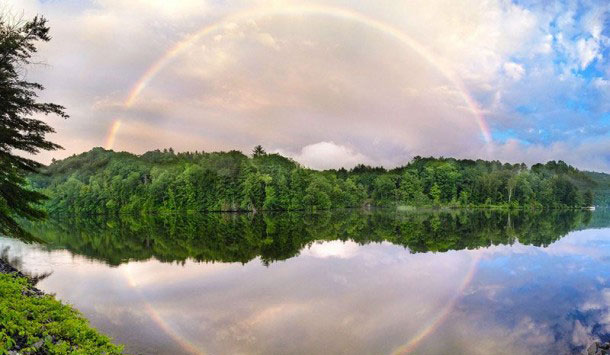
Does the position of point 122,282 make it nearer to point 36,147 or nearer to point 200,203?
point 36,147

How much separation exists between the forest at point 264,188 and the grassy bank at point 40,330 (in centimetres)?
11700

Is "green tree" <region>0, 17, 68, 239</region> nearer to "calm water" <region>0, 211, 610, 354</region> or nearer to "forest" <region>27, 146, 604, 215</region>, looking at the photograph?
"calm water" <region>0, 211, 610, 354</region>

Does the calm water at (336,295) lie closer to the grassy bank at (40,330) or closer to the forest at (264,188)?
the grassy bank at (40,330)

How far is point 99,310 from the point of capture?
864 inches

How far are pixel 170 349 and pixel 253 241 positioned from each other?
118 feet

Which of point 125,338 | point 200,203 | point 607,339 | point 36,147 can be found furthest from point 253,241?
point 200,203

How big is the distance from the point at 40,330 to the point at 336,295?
1655 centimetres

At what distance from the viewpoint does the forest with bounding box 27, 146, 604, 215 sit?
140m

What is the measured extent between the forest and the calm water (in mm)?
91930

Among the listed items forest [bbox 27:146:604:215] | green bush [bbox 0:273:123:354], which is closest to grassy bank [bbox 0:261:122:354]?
green bush [bbox 0:273:123:354]

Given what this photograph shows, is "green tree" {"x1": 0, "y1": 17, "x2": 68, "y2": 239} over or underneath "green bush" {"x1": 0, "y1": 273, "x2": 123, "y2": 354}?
over

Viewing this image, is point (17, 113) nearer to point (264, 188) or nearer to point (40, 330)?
point (40, 330)

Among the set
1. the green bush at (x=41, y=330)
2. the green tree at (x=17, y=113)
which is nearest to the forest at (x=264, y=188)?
the green tree at (x=17, y=113)

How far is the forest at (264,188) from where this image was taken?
140 meters
